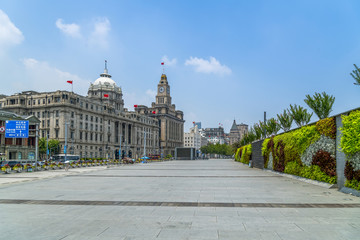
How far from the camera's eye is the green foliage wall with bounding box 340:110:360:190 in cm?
1391

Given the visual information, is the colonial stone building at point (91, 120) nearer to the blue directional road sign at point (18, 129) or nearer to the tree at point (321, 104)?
the blue directional road sign at point (18, 129)

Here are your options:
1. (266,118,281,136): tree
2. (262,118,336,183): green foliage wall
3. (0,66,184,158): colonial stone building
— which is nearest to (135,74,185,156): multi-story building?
(0,66,184,158): colonial stone building

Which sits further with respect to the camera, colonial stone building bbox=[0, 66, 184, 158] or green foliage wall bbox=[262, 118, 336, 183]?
colonial stone building bbox=[0, 66, 184, 158]

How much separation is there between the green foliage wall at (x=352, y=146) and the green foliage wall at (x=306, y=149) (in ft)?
7.18

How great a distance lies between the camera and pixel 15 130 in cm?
3538

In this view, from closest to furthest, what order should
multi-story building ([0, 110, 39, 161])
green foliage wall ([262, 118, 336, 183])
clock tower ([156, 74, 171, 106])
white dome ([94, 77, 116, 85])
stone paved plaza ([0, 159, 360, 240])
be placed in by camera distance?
stone paved plaza ([0, 159, 360, 240]), green foliage wall ([262, 118, 336, 183]), multi-story building ([0, 110, 39, 161]), white dome ([94, 77, 116, 85]), clock tower ([156, 74, 171, 106])

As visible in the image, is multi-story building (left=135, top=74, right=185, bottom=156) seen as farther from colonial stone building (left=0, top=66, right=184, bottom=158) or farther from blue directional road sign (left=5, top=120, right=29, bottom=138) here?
blue directional road sign (left=5, top=120, right=29, bottom=138)

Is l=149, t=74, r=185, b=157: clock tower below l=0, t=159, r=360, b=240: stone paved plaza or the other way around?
the other way around

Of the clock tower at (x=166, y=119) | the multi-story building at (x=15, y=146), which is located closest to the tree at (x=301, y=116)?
the multi-story building at (x=15, y=146)

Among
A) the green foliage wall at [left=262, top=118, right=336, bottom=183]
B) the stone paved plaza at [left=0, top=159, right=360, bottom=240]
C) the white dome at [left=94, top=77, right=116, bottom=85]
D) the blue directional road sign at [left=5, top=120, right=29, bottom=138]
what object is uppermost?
the white dome at [left=94, top=77, right=116, bottom=85]

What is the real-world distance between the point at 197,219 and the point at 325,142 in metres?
12.5

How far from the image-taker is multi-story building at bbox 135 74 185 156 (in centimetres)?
17038

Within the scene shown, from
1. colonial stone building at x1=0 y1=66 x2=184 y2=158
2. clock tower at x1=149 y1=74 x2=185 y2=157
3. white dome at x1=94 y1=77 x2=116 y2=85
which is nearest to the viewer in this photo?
colonial stone building at x1=0 y1=66 x2=184 y2=158

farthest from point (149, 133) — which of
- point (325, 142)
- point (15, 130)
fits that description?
point (325, 142)
